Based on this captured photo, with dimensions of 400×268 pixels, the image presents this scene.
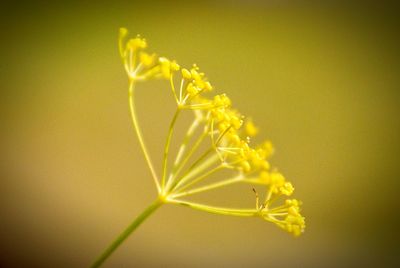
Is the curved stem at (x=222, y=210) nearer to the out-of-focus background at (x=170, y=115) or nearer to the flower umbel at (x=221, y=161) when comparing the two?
the flower umbel at (x=221, y=161)

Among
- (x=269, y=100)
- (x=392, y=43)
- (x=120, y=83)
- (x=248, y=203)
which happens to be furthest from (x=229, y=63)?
(x=392, y=43)

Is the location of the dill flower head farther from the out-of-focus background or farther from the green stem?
the out-of-focus background

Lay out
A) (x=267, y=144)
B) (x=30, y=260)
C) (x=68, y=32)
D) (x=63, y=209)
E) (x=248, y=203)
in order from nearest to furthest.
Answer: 1. (x=267, y=144)
2. (x=30, y=260)
3. (x=63, y=209)
4. (x=248, y=203)
5. (x=68, y=32)

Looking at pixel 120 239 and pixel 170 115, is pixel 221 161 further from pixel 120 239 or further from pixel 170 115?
pixel 170 115

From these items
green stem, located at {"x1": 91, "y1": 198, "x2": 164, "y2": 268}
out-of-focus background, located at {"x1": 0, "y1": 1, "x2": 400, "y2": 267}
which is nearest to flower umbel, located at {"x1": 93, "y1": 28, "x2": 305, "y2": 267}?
green stem, located at {"x1": 91, "y1": 198, "x2": 164, "y2": 268}

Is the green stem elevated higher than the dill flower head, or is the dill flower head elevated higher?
the dill flower head

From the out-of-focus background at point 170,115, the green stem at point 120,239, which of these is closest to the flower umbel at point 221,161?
the green stem at point 120,239

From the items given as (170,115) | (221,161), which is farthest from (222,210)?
(170,115)

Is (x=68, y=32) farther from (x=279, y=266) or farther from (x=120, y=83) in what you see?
(x=279, y=266)
